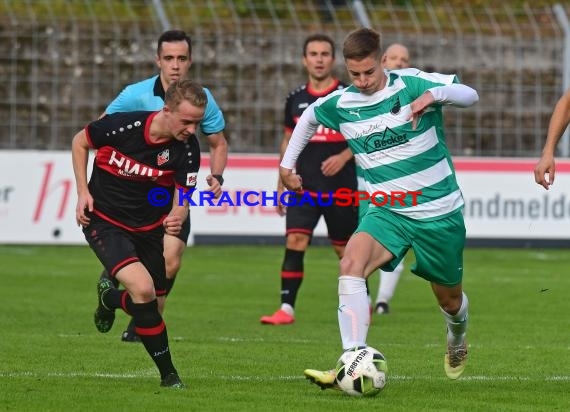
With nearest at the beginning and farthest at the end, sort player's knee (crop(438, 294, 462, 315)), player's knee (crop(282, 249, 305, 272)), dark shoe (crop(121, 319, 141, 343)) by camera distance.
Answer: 1. player's knee (crop(438, 294, 462, 315))
2. dark shoe (crop(121, 319, 141, 343))
3. player's knee (crop(282, 249, 305, 272))

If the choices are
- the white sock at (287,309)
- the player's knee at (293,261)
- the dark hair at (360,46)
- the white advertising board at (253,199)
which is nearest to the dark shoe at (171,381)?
the dark hair at (360,46)

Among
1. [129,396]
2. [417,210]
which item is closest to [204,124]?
[417,210]

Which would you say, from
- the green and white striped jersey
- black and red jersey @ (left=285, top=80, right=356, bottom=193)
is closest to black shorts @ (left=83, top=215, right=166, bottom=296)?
the green and white striped jersey

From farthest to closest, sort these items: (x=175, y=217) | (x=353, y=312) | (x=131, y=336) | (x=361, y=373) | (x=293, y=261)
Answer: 1. (x=293, y=261)
2. (x=131, y=336)
3. (x=175, y=217)
4. (x=353, y=312)
5. (x=361, y=373)

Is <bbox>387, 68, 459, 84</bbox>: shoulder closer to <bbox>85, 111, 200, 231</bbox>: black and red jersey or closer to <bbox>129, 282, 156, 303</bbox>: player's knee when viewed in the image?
<bbox>85, 111, 200, 231</bbox>: black and red jersey

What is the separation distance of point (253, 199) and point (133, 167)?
11244mm

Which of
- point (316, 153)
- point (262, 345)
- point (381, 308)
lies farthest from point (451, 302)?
point (381, 308)

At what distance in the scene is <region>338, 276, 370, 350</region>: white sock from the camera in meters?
7.37

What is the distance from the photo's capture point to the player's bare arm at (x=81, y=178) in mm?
7961

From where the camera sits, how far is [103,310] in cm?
855

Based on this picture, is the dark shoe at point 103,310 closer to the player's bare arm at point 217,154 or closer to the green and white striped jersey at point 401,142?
the player's bare arm at point 217,154

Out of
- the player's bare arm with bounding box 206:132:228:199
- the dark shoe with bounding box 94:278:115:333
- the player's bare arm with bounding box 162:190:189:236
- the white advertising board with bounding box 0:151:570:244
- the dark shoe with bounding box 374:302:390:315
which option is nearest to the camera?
the player's bare arm with bounding box 162:190:189:236

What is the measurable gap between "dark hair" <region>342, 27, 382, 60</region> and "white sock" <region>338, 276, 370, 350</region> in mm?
1243

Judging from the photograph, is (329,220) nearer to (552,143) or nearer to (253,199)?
(552,143)
